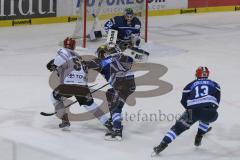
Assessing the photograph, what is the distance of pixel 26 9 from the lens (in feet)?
45.4

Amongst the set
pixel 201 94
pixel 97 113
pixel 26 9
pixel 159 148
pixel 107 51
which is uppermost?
pixel 26 9

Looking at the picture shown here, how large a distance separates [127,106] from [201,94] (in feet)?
6.93

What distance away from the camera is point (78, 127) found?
7426 millimetres

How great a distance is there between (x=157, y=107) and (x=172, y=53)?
3670 mm

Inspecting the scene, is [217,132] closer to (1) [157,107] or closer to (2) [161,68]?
(1) [157,107]

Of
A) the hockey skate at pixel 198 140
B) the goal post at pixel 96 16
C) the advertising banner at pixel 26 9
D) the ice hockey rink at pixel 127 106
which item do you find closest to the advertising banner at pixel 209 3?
the ice hockey rink at pixel 127 106

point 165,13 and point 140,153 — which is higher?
point 165,13

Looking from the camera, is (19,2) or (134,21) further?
(19,2)

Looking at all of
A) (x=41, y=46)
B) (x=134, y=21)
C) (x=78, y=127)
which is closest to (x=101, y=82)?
(x=134, y=21)

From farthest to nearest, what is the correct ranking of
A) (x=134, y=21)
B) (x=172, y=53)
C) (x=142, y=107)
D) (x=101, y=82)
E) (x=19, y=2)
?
(x=19, y=2) < (x=172, y=53) < (x=134, y=21) < (x=101, y=82) < (x=142, y=107)

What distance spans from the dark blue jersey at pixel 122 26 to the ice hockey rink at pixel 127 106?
0.65 m

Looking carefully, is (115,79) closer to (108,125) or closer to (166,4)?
(108,125)

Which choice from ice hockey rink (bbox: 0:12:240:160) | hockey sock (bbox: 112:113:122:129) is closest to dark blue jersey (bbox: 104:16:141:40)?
ice hockey rink (bbox: 0:12:240:160)

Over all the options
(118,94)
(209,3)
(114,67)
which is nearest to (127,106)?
(118,94)
